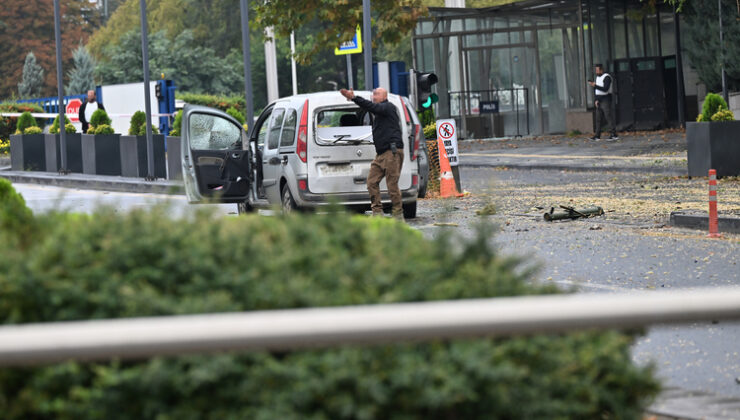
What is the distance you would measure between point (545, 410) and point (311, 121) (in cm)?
1286

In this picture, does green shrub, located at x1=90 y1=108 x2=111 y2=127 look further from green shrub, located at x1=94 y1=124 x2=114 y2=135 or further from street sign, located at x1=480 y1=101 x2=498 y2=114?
street sign, located at x1=480 y1=101 x2=498 y2=114

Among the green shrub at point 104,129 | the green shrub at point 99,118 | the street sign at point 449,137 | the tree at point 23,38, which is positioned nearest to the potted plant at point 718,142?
the street sign at point 449,137

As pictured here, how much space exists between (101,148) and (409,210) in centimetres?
1558

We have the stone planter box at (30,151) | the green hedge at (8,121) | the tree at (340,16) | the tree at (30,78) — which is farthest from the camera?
the tree at (30,78)

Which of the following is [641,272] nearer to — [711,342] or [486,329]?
[711,342]

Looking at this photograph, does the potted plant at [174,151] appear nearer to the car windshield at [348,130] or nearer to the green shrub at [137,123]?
the green shrub at [137,123]

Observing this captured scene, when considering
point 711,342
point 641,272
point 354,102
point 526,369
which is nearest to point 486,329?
point 526,369

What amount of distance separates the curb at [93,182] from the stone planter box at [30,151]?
39.7 inches

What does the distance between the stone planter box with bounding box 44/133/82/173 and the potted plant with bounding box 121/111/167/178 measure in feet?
7.85

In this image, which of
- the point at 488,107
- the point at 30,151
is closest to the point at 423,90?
the point at 30,151

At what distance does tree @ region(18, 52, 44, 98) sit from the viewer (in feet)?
225

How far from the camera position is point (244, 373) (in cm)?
300

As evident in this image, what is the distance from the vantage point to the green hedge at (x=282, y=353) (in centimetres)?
299

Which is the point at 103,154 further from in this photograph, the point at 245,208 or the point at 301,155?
the point at 301,155
